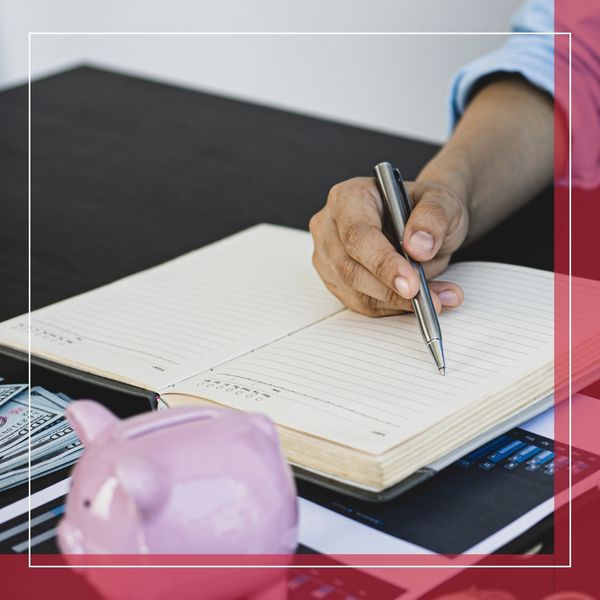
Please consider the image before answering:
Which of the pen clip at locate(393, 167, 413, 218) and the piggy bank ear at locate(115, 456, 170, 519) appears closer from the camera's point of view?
the piggy bank ear at locate(115, 456, 170, 519)

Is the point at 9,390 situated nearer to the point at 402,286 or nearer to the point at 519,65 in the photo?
the point at 402,286

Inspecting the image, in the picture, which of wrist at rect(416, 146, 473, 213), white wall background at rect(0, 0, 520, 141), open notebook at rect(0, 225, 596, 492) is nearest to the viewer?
open notebook at rect(0, 225, 596, 492)

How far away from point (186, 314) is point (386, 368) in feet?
0.72

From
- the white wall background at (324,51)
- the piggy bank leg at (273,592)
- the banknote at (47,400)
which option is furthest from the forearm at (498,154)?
the white wall background at (324,51)

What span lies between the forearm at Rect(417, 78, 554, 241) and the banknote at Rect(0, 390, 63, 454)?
48cm

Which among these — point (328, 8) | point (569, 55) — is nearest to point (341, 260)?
point (569, 55)

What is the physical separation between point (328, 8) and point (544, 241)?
5.69 ft

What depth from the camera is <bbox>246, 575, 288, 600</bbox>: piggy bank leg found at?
521 millimetres

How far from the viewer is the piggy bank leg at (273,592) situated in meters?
0.52

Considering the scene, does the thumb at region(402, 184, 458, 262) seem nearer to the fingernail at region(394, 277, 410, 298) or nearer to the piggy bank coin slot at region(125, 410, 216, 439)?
the fingernail at region(394, 277, 410, 298)

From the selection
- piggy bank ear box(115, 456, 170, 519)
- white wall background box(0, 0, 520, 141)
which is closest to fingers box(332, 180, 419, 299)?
piggy bank ear box(115, 456, 170, 519)

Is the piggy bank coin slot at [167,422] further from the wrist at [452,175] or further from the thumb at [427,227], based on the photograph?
the wrist at [452,175]

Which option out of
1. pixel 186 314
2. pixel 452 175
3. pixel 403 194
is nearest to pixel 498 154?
pixel 452 175

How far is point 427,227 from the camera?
0.87 meters
